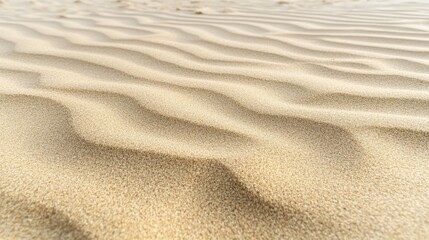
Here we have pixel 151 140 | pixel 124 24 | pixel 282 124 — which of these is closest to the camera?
pixel 151 140

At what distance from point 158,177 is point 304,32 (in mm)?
1904

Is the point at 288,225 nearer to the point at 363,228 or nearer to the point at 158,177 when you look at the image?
the point at 363,228

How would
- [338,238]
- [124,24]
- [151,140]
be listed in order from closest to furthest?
[338,238]
[151,140]
[124,24]

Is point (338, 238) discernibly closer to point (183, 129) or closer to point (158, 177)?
point (158, 177)

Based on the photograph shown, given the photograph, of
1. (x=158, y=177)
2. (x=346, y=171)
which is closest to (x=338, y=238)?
(x=346, y=171)

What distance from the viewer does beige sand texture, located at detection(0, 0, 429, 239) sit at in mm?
619

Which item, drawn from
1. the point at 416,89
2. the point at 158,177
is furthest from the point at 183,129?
the point at 416,89

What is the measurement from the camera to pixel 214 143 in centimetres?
87

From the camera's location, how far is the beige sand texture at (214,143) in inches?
24.4

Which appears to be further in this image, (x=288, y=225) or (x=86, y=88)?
(x=86, y=88)

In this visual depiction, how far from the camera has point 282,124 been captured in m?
0.98

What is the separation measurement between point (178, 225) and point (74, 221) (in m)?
0.17

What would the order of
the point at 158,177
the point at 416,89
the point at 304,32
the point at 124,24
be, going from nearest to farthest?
the point at 158,177 < the point at 416,89 < the point at 304,32 < the point at 124,24

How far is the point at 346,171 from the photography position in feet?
2.45
